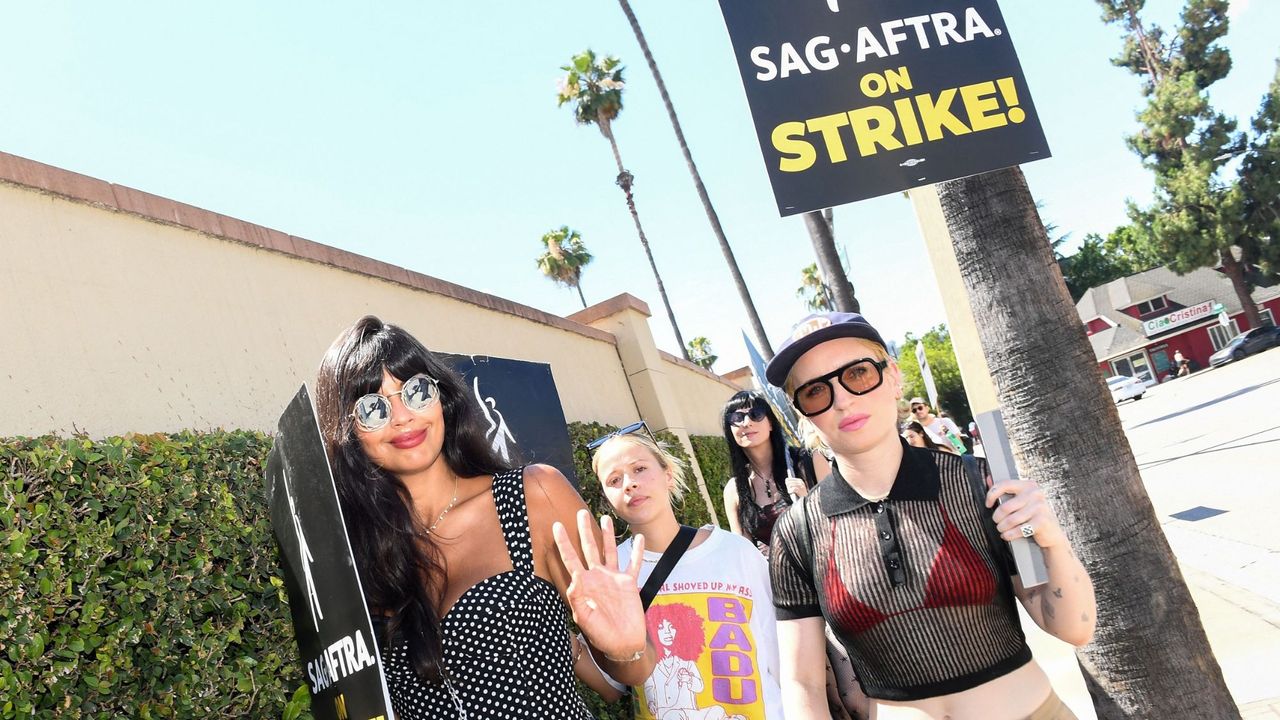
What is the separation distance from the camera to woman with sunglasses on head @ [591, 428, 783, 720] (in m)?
3.08

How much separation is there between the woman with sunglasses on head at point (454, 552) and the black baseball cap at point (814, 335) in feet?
1.92

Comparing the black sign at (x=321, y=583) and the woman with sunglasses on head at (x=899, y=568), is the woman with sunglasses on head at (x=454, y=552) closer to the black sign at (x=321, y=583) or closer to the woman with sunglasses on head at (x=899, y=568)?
the black sign at (x=321, y=583)

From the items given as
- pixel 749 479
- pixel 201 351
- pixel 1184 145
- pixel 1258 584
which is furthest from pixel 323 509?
pixel 1184 145

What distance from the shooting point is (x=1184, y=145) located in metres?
43.7

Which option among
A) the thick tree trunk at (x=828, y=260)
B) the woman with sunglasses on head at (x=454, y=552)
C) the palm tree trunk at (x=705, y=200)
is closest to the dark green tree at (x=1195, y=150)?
the palm tree trunk at (x=705, y=200)

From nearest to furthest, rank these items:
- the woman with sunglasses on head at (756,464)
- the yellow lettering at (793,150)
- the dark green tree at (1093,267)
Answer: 1. the yellow lettering at (793,150)
2. the woman with sunglasses on head at (756,464)
3. the dark green tree at (1093,267)

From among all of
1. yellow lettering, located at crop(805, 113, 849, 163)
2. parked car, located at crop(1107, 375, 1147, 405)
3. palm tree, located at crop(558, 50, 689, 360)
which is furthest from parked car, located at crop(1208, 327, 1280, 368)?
yellow lettering, located at crop(805, 113, 849, 163)

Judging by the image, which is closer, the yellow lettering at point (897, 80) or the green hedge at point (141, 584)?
the green hedge at point (141, 584)

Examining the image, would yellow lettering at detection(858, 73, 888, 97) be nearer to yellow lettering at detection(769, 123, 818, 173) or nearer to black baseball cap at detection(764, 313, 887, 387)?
yellow lettering at detection(769, 123, 818, 173)

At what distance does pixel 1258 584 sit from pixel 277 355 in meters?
7.08

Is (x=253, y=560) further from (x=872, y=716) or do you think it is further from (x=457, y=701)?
(x=872, y=716)

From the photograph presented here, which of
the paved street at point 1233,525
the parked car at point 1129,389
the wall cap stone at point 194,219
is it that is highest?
the wall cap stone at point 194,219

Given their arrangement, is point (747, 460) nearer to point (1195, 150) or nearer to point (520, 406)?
point (520, 406)

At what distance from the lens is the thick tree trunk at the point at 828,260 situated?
8.42m
